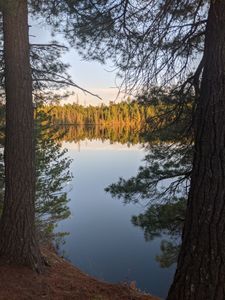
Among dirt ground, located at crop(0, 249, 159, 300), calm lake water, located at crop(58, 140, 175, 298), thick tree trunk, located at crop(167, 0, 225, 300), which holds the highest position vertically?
thick tree trunk, located at crop(167, 0, 225, 300)

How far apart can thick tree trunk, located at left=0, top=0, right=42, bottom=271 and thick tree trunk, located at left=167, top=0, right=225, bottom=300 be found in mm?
2395

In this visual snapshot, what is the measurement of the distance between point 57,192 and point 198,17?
26.6 feet

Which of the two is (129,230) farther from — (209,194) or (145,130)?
(209,194)

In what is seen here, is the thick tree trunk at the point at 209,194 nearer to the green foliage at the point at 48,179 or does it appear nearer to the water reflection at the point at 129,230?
the water reflection at the point at 129,230

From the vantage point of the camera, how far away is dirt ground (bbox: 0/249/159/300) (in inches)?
169

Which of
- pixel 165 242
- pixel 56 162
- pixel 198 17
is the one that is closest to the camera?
pixel 198 17

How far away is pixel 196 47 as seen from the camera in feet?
15.8

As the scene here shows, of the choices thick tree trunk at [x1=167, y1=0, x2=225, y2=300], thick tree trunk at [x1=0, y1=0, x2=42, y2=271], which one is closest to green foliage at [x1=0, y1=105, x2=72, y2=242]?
thick tree trunk at [x1=0, y1=0, x2=42, y2=271]

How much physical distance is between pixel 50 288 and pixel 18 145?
176cm

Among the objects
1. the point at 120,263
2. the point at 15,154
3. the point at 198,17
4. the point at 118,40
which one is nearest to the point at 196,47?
the point at 198,17

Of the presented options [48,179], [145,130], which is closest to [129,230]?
[48,179]

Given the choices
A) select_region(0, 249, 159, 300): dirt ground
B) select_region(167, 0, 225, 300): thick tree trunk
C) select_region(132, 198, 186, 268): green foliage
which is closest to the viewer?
select_region(167, 0, 225, 300): thick tree trunk

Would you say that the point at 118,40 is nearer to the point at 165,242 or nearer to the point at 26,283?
the point at 26,283

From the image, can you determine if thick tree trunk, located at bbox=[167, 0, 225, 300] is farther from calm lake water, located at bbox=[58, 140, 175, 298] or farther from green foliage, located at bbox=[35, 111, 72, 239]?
green foliage, located at bbox=[35, 111, 72, 239]
